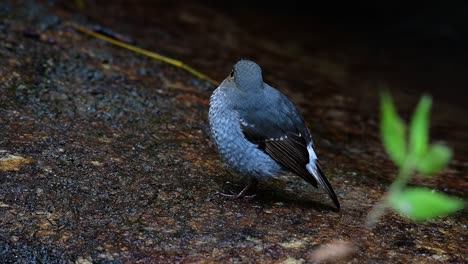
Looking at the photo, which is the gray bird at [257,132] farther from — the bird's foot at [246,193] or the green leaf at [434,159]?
the green leaf at [434,159]

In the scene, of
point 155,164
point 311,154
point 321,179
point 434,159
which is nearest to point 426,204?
point 434,159

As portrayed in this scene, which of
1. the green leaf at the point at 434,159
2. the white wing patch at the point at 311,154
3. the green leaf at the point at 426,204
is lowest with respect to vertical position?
the white wing patch at the point at 311,154

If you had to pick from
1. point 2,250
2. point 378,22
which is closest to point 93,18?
point 2,250

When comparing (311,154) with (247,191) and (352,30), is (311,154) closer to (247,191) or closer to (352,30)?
(247,191)

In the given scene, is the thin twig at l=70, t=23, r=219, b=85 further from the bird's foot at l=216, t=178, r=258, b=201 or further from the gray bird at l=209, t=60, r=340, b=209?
the bird's foot at l=216, t=178, r=258, b=201

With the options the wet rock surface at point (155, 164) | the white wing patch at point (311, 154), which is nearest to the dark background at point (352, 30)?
the wet rock surface at point (155, 164)

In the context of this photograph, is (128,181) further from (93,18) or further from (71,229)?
(93,18)

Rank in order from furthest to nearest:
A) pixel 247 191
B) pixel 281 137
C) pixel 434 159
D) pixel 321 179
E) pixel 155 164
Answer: pixel 155 164 → pixel 247 191 → pixel 281 137 → pixel 321 179 → pixel 434 159

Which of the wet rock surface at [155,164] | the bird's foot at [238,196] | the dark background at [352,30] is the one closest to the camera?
the wet rock surface at [155,164]

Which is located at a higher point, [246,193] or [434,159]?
[434,159]
